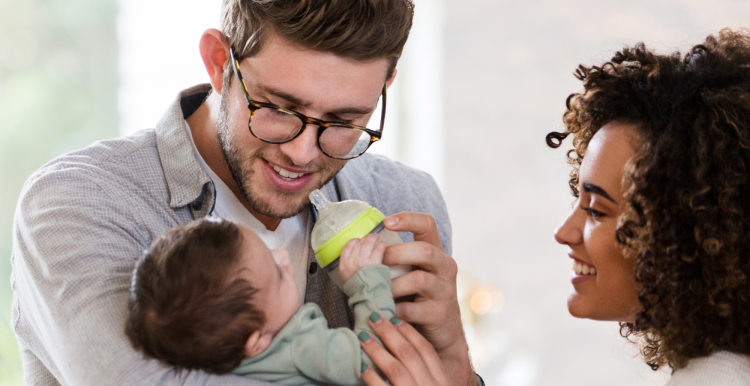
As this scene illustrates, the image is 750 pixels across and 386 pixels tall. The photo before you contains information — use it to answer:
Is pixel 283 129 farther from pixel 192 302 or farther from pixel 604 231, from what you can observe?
pixel 604 231

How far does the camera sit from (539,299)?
342 centimetres

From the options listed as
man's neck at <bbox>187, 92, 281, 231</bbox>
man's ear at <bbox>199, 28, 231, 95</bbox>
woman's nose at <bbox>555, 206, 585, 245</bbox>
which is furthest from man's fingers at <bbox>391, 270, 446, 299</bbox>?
man's ear at <bbox>199, 28, 231, 95</bbox>

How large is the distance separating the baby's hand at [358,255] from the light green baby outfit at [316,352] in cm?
2

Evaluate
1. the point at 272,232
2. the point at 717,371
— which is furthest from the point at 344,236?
the point at 717,371

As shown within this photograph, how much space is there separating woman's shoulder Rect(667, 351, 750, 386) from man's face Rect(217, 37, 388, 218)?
85 cm

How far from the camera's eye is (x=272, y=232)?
1636 mm

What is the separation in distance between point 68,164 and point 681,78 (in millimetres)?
1307

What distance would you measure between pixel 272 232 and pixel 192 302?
544 mm

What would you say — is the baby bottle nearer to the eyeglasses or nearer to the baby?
the baby

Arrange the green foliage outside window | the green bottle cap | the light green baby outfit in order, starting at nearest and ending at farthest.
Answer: the light green baby outfit → the green bottle cap → the green foliage outside window

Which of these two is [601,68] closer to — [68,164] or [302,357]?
[302,357]

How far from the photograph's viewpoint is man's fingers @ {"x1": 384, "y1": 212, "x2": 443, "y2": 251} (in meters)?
1.37

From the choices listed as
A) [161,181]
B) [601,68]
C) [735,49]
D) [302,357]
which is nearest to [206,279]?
[302,357]

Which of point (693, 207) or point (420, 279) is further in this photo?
point (420, 279)
